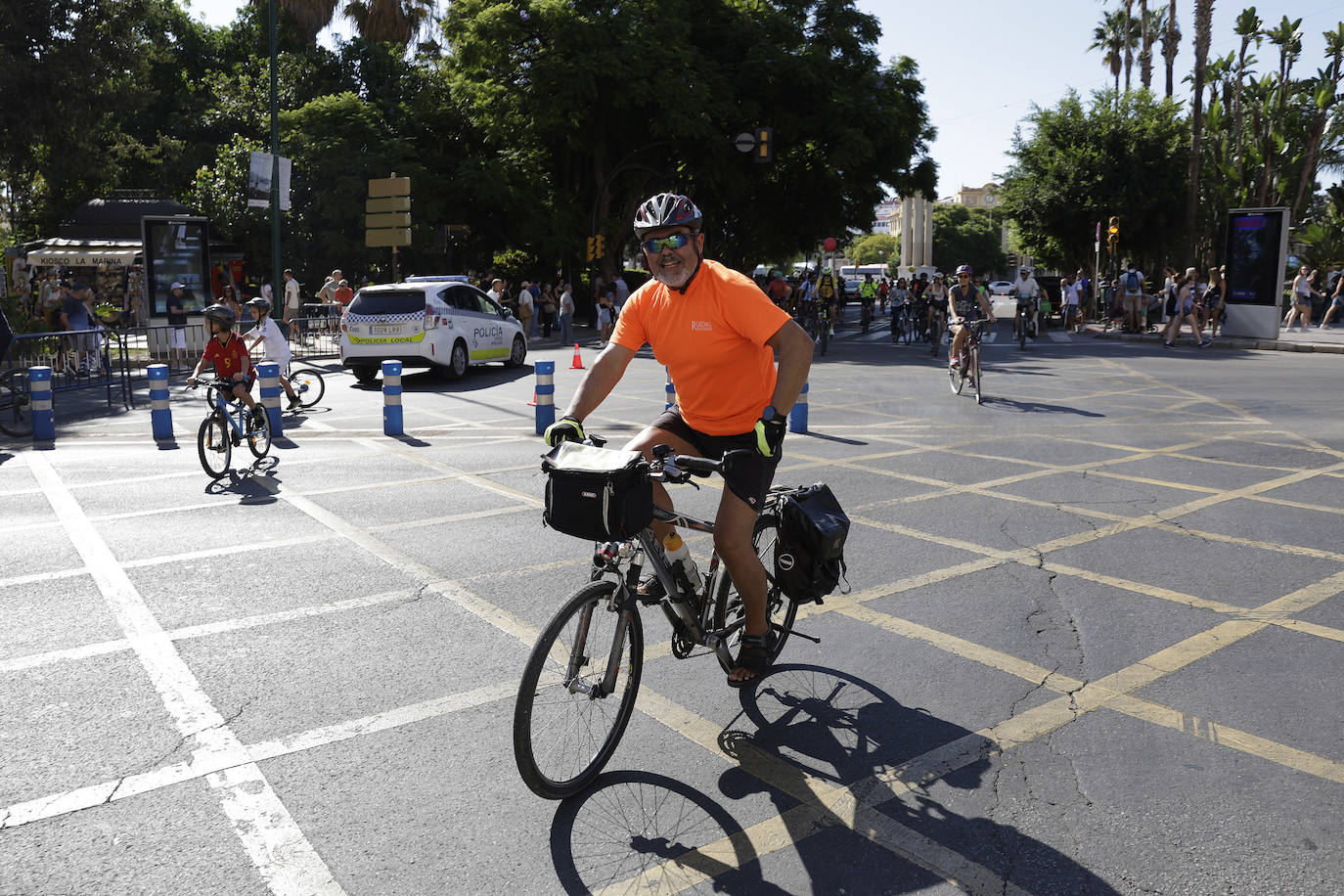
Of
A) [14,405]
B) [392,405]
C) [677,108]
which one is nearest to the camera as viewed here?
[392,405]

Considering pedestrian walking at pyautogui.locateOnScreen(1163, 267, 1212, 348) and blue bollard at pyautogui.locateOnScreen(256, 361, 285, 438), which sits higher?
pedestrian walking at pyautogui.locateOnScreen(1163, 267, 1212, 348)

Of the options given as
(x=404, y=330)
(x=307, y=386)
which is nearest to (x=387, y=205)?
(x=404, y=330)

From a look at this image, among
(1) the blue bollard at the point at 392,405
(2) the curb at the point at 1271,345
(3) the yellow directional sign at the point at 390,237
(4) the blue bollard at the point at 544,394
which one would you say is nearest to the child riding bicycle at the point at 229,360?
(1) the blue bollard at the point at 392,405

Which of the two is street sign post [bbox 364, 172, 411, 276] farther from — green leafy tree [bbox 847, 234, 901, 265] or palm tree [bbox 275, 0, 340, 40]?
green leafy tree [bbox 847, 234, 901, 265]

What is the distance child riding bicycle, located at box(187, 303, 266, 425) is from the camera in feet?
33.8

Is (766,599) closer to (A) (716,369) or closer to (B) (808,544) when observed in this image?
(B) (808,544)

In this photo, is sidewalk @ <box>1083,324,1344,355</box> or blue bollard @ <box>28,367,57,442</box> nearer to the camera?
blue bollard @ <box>28,367,57,442</box>

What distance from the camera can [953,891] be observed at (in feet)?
10.4

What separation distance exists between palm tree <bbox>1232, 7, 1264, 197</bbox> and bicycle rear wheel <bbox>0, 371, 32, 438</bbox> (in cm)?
4289

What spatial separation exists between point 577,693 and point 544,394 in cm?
840

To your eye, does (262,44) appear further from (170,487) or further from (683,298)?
(683,298)

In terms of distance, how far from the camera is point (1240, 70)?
44.8 metres

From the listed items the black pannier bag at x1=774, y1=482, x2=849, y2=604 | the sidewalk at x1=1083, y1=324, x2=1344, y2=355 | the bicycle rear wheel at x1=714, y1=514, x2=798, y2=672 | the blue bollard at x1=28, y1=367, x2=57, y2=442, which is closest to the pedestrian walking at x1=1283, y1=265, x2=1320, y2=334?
the sidewalk at x1=1083, y1=324, x2=1344, y2=355

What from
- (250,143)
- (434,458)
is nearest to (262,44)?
(250,143)
